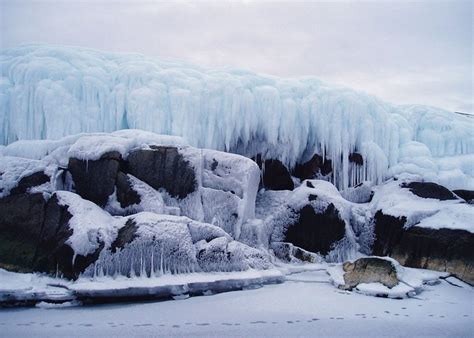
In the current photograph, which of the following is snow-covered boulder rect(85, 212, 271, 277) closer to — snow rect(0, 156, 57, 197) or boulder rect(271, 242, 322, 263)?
A: boulder rect(271, 242, 322, 263)

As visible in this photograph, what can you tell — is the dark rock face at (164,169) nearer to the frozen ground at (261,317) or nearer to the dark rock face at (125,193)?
the dark rock face at (125,193)

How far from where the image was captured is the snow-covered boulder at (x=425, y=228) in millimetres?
9500

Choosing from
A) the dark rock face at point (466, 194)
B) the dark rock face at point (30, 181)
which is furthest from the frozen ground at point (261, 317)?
the dark rock face at point (466, 194)

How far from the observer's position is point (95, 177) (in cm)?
969

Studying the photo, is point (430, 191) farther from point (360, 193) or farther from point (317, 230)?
point (317, 230)

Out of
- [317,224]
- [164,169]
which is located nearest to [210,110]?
[164,169]

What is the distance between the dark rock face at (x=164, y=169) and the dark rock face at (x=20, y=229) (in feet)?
6.90

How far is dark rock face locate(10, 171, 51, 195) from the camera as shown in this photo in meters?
9.01

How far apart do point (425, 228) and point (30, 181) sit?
27.5ft

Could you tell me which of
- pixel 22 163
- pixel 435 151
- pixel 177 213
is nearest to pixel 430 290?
pixel 177 213

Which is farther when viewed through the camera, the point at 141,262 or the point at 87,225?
the point at 87,225

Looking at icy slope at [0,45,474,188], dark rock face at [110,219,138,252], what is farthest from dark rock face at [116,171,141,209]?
icy slope at [0,45,474,188]

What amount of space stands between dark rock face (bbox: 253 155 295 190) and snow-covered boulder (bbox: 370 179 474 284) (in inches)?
98.8

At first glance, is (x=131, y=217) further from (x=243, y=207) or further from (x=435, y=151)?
(x=435, y=151)
